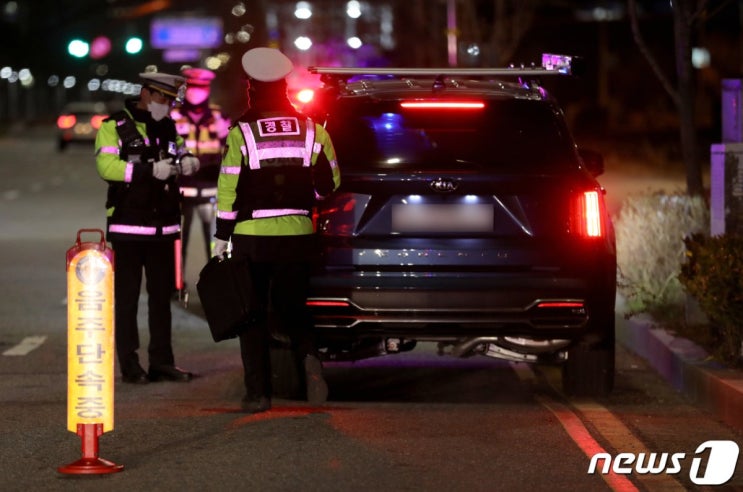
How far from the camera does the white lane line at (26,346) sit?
1145cm

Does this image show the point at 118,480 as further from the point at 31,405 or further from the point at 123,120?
the point at 123,120

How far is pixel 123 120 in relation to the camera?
9.91 meters

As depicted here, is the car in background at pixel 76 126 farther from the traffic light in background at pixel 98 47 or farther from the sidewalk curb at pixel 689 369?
the sidewalk curb at pixel 689 369

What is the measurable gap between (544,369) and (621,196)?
48.2 ft

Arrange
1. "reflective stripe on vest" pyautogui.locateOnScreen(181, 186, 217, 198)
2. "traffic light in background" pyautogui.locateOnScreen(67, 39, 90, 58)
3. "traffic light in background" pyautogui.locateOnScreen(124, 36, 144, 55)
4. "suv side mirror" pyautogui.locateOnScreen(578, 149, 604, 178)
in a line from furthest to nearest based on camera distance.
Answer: "traffic light in background" pyautogui.locateOnScreen(67, 39, 90, 58) → "reflective stripe on vest" pyautogui.locateOnScreen(181, 186, 217, 198) → "traffic light in background" pyautogui.locateOnScreen(124, 36, 144, 55) → "suv side mirror" pyautogui.locateOnScreen(578, 149, 604, 178)

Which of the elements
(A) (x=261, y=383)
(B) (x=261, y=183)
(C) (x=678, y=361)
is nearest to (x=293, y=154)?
(B) (x=261, y=183)

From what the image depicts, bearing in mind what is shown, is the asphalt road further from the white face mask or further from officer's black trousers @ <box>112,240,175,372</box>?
the white face mask

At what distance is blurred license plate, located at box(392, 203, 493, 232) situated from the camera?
342 inches

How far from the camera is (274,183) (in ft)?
28.3

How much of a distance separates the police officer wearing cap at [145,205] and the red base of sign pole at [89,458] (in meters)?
2.75

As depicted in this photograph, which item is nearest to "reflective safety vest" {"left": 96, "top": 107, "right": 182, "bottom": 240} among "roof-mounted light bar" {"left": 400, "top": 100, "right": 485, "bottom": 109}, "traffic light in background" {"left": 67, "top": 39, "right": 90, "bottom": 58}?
"roof-mounted light bar" {"left": 400, "top": 100, "right": 485, "bottom": 109}

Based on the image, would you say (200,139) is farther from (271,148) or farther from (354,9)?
(354,9)

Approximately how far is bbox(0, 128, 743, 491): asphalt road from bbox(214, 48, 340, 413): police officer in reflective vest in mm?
768

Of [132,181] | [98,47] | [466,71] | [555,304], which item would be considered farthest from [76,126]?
[555,304]
